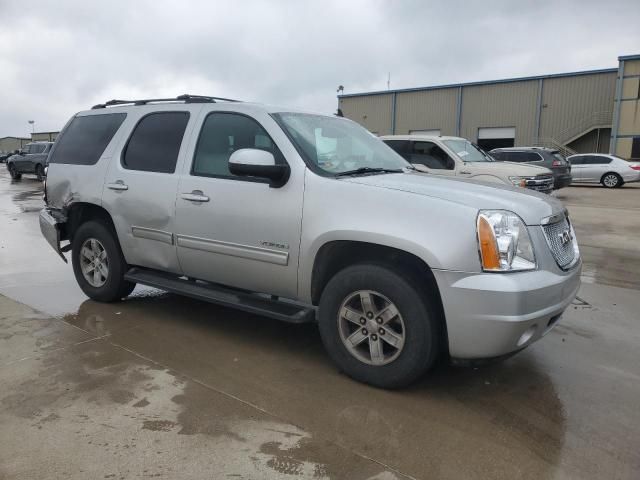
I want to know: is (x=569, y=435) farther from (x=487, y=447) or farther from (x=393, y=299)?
(x=393, y=299)

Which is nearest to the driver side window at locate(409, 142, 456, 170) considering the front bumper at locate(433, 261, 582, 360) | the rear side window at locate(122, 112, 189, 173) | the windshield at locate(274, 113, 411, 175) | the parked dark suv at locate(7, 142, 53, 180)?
the windshield at locate(274, 113, 411, 175)

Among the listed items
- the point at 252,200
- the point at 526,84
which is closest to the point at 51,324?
the point at 252,200

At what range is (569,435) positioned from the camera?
288cm

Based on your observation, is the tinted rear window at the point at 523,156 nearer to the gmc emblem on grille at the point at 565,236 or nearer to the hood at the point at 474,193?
the gmc emblem on grille at the point at 565,236

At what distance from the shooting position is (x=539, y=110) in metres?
34.2

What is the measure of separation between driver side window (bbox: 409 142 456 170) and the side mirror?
7.59 meters

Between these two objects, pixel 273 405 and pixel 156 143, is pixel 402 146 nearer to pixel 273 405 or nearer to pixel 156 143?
pixel 156 143

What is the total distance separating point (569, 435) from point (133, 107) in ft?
14.6

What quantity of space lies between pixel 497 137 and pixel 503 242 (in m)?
36.2

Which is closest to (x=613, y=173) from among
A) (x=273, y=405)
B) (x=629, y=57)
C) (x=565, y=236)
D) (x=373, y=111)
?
(x=629, y=57)

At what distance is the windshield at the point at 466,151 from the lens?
11.0m

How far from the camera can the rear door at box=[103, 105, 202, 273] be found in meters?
4.36

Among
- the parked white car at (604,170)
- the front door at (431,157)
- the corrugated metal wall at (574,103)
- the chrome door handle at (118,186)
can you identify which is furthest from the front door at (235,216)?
the corrugated metal wall at (574,103)

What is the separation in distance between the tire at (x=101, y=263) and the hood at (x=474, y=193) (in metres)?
2.54
